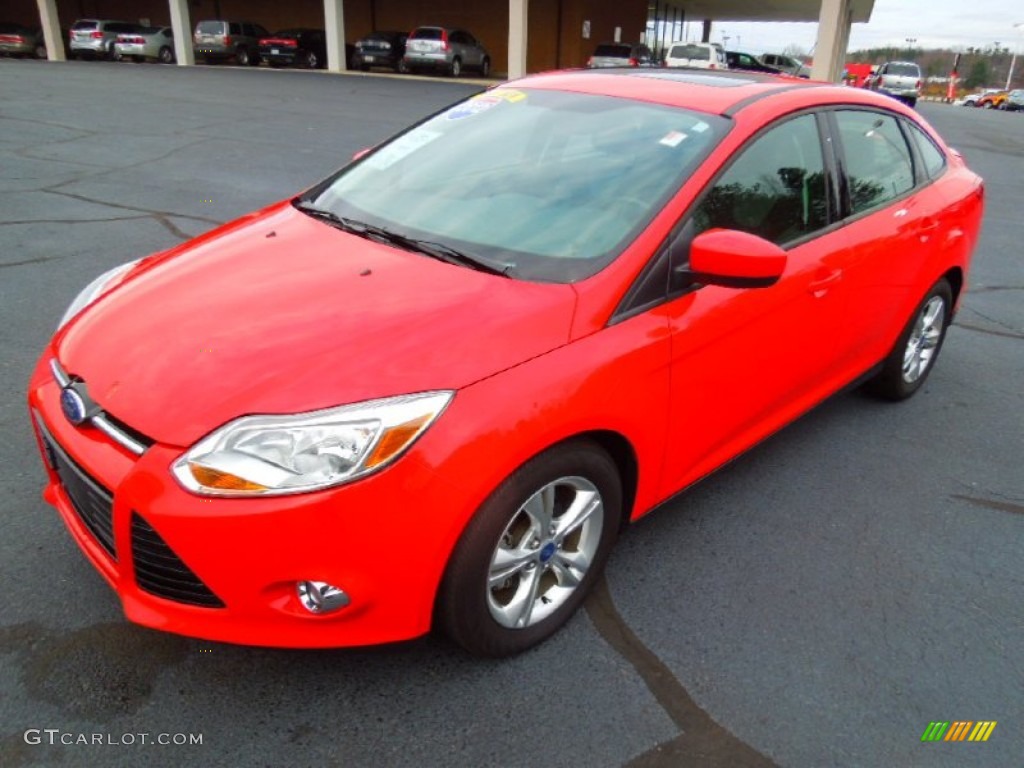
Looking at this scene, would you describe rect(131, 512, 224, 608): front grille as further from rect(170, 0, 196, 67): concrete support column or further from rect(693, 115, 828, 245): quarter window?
rect(170, 0, 196, 67): concrete support column

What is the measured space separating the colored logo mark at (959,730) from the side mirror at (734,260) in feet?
4.52

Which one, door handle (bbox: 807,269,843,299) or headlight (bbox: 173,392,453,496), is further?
door handle (bbox: 807,269,843,299)

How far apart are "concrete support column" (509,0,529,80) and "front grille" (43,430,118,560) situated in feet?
83.0

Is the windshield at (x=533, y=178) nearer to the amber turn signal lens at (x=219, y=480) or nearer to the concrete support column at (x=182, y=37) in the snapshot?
the amber turn signal lens at (x=219, y=480)

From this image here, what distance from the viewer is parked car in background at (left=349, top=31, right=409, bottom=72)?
97.0 feet

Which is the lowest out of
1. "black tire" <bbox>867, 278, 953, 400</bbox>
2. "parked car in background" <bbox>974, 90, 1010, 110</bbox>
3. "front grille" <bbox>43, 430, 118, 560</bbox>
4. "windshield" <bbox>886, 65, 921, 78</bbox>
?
"parked car in background" <bbox>974, 90, 1010, 110</bbox>

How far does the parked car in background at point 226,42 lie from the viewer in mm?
31188

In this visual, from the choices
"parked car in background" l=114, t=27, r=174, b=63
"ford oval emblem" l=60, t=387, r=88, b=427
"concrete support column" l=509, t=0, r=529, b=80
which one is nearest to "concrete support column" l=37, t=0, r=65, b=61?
"parked car in background" l=114, t=27, r=174, b=63

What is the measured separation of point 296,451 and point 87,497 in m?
0.72

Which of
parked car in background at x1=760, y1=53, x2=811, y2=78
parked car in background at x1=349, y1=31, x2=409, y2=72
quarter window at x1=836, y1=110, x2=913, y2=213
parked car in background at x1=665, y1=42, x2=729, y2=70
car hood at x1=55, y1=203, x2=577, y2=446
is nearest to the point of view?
car hood at x1=55, y1=203, x2=577, y2=446

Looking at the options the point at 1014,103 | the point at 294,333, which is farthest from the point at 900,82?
the point at 294,333

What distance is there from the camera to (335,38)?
96.2 ft

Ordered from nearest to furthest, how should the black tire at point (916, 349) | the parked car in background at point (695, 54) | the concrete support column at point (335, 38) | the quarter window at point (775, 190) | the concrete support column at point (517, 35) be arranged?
the quarter window at point (775, 190) → the black tire at point (916, 349) → the concrete support column at point (517, 35) → the parked car in background at point (695, 54) → the concrete support column at point (335, 38)

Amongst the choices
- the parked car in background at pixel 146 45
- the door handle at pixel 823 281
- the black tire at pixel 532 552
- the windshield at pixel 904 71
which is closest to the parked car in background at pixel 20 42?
the parked car in background at pixel 146 45
